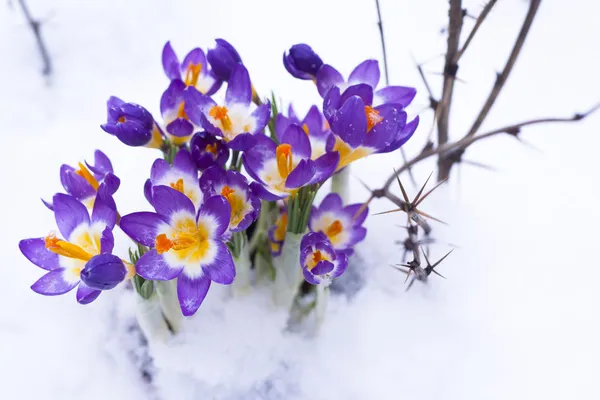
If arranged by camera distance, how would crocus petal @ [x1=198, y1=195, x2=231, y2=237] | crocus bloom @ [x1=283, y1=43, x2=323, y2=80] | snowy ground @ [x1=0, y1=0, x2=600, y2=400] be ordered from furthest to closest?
1. snowy ground @ [x1=0, y1=0, x2=600, y2=400]
2. crocus bloom @ [x1=283, y1=43, x2=323, y2=80]
3. crocus petal @ [x1=198, y1=195, x2=231, y2=237]

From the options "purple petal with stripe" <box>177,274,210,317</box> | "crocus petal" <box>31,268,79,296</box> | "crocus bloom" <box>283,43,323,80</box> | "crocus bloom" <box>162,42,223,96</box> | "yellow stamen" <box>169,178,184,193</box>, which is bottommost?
"crocus petal" <box>31,268,79,296</box>

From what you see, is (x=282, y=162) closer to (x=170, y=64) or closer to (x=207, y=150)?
(x=207, y=150)

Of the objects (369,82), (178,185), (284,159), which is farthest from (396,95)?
(178,185)

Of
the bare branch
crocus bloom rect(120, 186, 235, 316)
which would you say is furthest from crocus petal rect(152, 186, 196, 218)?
the bare branch

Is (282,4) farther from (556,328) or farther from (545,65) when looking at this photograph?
(556,328)

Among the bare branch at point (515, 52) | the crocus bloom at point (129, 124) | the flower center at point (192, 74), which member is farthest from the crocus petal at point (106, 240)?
the bare branch at point (515, 52)

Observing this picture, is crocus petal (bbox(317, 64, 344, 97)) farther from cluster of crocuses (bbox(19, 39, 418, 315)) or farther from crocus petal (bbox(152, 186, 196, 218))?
crocus petal (bbox(152, 186, 196, 218))
